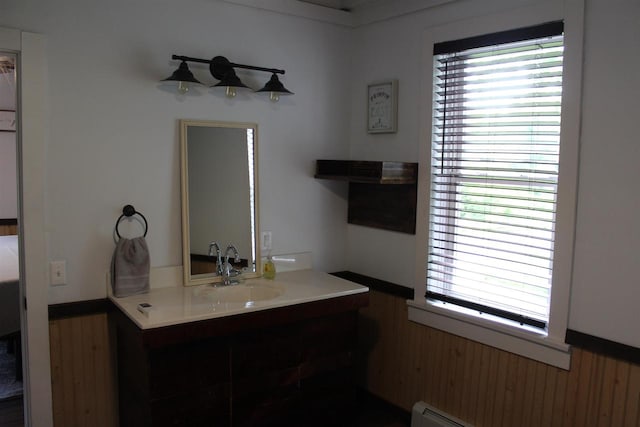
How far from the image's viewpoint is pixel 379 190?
320 cm

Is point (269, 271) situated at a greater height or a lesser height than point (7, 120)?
lesser

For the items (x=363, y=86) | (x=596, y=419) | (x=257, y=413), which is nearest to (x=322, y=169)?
(x=363, y=86)

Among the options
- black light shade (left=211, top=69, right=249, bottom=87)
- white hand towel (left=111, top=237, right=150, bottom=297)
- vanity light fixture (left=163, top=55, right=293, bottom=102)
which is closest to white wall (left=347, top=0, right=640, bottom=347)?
vanity light fixture (left=163, top=55, right=293, bottom=102)

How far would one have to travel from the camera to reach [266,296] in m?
2.81

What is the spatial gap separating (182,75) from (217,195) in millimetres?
677

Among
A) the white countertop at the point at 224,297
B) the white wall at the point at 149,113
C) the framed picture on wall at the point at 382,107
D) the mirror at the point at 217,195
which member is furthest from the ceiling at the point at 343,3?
the white countertop at the point at 224,297

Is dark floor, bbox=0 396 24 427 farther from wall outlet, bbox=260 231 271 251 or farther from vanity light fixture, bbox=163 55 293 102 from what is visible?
vanity light fixture, bbox=163 55 293 102

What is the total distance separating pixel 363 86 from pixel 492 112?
999 mm

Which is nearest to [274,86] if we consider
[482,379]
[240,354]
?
[240,354]

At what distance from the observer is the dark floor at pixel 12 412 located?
308 cm

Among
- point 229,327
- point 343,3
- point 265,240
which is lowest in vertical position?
point 229,327

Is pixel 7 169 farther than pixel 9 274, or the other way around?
pixel 7 169

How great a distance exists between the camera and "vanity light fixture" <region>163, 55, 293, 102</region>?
8.43ft

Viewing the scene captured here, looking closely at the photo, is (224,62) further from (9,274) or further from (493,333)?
(9,274)
